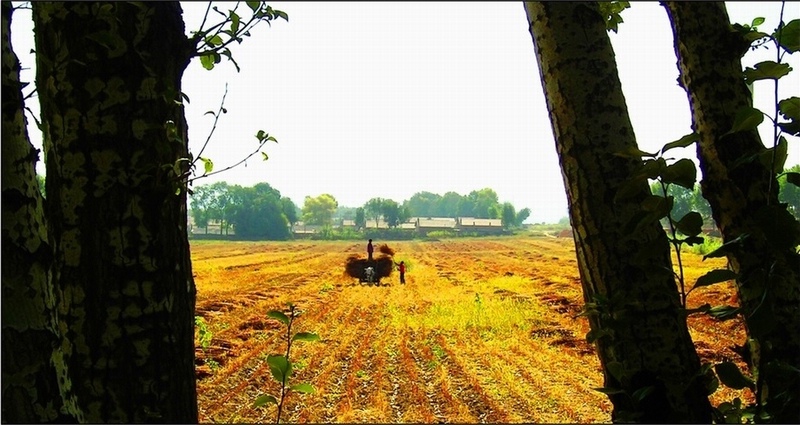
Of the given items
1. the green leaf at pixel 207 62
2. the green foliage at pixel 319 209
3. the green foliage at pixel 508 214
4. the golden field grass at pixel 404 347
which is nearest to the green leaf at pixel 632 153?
the green leaf at pixel 207 62

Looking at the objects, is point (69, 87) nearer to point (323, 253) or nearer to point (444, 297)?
point (444, 297)

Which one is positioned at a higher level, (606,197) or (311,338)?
(606,197)

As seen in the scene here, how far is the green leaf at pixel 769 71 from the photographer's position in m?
0.48

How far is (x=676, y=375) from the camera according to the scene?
54 cm

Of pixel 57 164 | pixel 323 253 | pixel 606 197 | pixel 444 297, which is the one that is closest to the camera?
pixel 57 164

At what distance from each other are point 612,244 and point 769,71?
0.23 m

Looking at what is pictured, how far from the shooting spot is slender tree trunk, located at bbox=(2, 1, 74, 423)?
29 centimetres

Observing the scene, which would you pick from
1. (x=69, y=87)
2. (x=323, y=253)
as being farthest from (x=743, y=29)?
(x=323, y=253)

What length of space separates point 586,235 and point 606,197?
0.16ft

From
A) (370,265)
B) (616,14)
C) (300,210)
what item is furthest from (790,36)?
(370,265)

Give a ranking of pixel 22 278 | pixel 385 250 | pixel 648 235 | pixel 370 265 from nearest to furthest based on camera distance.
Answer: pixel 22 278, pixel 648 235, pixel 370 265, pixel 385 250

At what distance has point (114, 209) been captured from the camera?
438 millimetres

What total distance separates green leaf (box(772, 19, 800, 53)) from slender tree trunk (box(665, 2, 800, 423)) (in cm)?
12

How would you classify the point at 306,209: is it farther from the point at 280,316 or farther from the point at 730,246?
the point at 730,246
